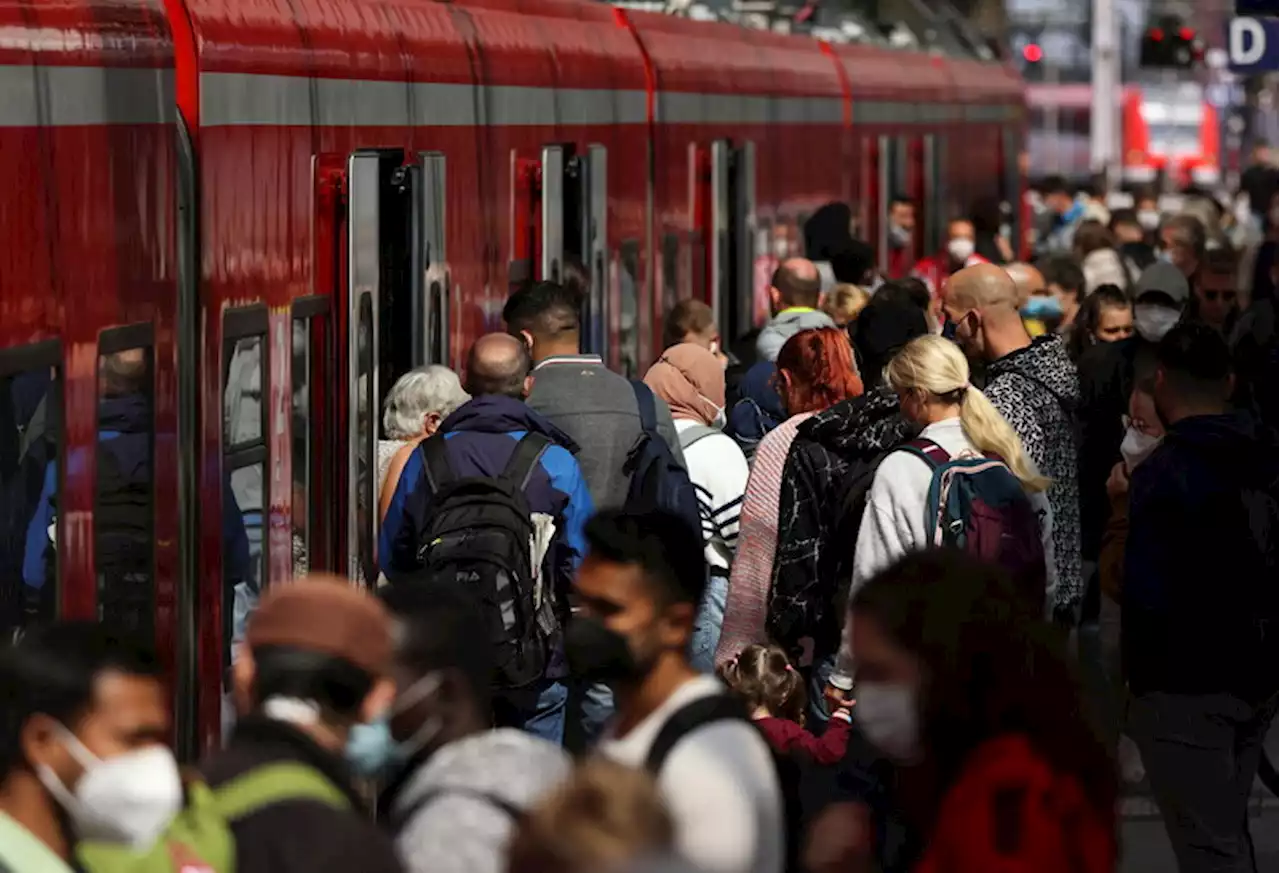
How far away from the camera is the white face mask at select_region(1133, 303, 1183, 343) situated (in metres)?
12.4

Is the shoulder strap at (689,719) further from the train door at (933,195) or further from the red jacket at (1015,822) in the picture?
the train door at (933,195)

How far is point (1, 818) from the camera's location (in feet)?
14.0

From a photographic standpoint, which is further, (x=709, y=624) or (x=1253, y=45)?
(x=1253, y=45)

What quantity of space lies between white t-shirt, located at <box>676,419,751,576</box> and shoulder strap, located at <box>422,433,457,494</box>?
1752 mm

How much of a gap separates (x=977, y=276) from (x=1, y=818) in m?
6.07

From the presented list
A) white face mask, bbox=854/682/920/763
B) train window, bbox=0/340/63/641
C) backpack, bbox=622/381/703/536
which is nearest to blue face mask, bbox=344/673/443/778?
white face mask, bbox=854/682/920/763

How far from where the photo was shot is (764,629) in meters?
8.82

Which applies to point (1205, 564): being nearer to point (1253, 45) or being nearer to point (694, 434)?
point (694, 434)

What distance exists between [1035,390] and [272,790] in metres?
5.50

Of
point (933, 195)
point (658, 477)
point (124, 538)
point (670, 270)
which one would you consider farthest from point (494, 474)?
point (933, 195)

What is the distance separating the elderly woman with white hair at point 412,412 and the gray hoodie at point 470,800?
448cm

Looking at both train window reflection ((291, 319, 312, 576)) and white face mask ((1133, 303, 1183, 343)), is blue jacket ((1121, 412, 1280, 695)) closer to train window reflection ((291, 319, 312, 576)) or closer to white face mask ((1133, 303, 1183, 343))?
train window reflection ((291, 319, 312, 576))

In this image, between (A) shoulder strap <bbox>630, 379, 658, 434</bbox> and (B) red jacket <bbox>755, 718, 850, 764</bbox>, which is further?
(A) shoulder strap <bbox>630, 379, 658, 434</bbox>

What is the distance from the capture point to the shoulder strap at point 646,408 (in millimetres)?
9750
